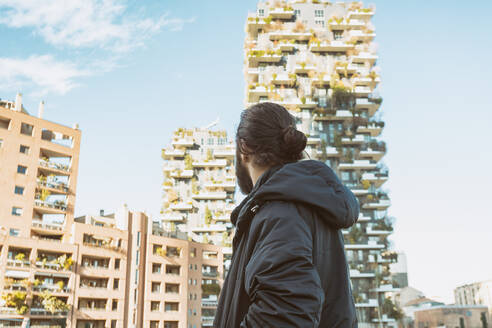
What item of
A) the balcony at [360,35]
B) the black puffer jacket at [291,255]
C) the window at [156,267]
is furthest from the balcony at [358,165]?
the black puffer jacket at [291,255]

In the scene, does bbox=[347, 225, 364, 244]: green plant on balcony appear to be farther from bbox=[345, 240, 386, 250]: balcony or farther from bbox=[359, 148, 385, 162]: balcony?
bbox=[359, 148, 385, 162]: balcony

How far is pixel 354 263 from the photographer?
37281 mm

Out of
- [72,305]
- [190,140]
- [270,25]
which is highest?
[270,25]

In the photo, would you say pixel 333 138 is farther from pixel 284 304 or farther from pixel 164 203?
pixel 284 304

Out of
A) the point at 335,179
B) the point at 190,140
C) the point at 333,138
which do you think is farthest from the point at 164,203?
the point at 335,179

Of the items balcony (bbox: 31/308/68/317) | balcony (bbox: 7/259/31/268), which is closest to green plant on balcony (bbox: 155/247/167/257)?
balcony (bbox: 31/308/68/317)

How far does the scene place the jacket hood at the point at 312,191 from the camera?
1375 mm

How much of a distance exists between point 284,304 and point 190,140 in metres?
58.7

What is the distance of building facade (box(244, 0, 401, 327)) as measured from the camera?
38.3 m

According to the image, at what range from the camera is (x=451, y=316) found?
5141cm

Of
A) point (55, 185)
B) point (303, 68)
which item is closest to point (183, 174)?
point (55, 185)

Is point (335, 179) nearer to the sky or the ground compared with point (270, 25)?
nearer to the ground

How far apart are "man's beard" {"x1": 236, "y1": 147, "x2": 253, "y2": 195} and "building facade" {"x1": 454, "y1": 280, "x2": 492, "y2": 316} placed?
215 ft

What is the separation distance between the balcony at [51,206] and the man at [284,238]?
1655 inches
